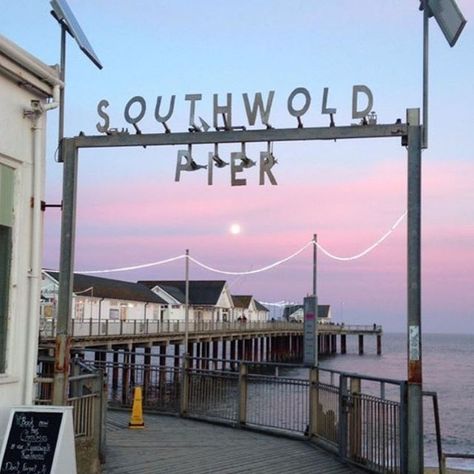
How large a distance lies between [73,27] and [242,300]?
110 meters

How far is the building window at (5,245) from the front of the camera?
693 centimetres

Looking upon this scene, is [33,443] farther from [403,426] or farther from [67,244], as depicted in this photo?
[403,426]

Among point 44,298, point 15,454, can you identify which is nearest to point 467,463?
point 15,454

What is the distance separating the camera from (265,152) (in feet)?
33.7

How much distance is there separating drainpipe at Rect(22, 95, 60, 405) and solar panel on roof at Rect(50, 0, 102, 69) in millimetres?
2764

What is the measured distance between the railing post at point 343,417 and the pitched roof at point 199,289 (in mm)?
80422

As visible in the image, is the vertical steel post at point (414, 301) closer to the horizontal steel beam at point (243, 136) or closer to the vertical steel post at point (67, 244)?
the horizontal steel beam at point (243, 136)

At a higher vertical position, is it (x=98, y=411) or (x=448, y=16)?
(x=448, y=16)

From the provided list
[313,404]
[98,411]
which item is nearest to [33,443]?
[98,411]

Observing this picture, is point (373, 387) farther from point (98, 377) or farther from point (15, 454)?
point (15, 454)

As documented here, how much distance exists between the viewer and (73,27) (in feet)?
33.2

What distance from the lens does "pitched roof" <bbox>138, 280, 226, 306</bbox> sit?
9462 cm

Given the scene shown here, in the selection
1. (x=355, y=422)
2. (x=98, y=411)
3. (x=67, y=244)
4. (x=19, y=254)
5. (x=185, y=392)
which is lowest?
(x=185, y=392)

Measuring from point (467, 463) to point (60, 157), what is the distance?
13780 mm
